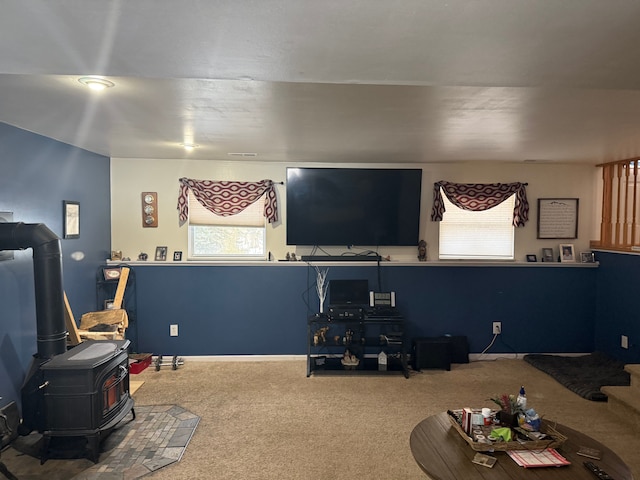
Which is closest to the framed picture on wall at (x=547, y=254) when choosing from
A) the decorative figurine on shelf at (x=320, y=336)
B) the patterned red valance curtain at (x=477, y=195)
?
the patterned red valance curtain at (x=477, y=195)

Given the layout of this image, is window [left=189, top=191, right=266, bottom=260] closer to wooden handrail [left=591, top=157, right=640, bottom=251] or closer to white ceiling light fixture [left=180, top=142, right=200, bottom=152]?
white ceiling light fixture [left=180, top=142, right=200, bottom=152]

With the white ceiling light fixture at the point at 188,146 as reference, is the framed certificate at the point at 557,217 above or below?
below

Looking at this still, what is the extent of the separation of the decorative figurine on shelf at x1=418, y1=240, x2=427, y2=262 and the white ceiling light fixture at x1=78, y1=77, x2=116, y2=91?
381 cm

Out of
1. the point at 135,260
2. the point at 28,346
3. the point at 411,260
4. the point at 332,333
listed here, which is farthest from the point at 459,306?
the point at 28,346

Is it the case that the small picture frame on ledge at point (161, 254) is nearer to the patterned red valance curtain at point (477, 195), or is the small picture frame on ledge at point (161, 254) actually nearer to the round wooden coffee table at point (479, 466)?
the patterned red valance curtain at point (477, 195)

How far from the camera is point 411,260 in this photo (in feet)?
16.8

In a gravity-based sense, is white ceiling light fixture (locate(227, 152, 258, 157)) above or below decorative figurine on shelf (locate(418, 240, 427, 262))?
above

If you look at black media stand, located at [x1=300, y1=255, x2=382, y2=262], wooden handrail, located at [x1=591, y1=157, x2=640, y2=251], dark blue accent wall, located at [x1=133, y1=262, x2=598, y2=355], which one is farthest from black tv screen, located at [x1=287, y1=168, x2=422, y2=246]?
wooden handrail, located at [x1=591, y1=157, x2=640, y2=251]

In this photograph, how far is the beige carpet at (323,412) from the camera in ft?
9.39

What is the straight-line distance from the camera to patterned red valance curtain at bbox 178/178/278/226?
4.89 metres

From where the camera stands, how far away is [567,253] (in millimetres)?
5164

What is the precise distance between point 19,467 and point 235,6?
324cm

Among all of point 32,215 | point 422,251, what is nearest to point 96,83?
point 32,215

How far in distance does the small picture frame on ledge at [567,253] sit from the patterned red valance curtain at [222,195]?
3.58 m
